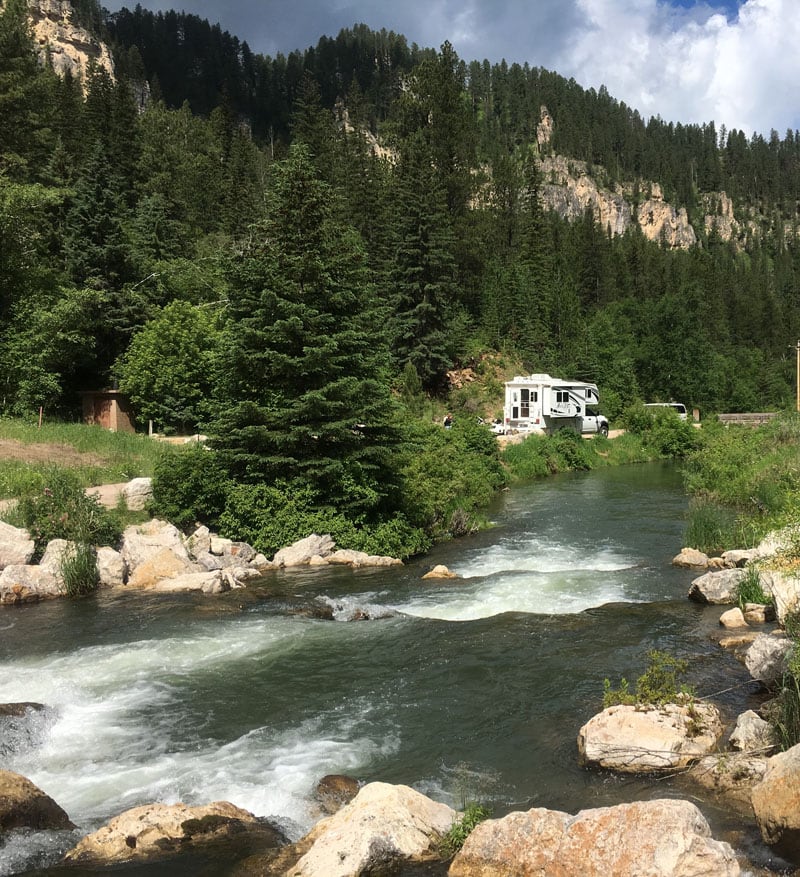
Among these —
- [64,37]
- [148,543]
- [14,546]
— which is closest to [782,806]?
[148,543]

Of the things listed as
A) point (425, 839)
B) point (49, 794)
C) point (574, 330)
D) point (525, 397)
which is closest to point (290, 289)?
point (49, 794)

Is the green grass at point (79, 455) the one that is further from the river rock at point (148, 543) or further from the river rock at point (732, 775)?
the river rock at point (732, 775)

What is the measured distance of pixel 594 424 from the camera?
5144cm

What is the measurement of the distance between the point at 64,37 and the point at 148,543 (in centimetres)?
13756

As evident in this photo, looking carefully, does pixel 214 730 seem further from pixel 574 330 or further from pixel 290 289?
pixel 574 330

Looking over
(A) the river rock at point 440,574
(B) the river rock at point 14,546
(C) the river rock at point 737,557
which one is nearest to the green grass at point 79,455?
(B) the river rock at point 14,546

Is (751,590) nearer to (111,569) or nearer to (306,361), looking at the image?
(306,361)

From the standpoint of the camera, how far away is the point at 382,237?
55.3 m

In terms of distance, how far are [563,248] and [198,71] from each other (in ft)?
352

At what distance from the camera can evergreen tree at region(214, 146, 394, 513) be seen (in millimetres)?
19734

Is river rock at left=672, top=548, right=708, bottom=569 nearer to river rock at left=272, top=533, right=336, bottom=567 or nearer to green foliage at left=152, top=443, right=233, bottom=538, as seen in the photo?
river rock at left=272, top=533, right=336, bottom=567

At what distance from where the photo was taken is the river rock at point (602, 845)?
4.88 meters

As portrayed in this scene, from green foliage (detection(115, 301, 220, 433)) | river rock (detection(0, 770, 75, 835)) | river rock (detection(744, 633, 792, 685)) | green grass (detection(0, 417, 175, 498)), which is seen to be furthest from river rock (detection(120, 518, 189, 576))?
green foliage (detection(115, 301, 220, 433))

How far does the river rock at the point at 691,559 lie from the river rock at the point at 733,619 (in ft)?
16.7
